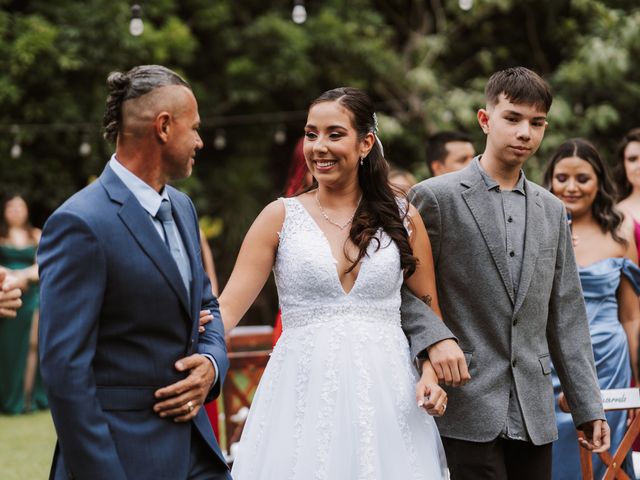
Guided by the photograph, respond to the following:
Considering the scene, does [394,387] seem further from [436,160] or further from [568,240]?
[436,160]

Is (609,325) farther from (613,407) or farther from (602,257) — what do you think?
(613,407)

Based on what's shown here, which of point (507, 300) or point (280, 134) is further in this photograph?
point (280, 134)

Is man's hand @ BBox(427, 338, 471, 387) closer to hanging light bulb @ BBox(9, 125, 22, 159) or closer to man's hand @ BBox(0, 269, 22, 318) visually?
man's hand @ BBox(0, 269, 22, 318)

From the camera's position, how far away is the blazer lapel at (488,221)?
382cm

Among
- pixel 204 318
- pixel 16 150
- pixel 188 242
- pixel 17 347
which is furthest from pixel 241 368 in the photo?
pixel 16 150

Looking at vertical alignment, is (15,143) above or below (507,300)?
above

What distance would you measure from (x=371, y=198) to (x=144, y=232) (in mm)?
1354

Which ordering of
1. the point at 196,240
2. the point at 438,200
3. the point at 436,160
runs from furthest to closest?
1. the point at 436,160
2. the point at 438,200
3. the point at 196,240

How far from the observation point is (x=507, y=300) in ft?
12.5

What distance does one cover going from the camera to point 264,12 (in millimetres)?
15984

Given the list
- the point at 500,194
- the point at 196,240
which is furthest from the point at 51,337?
the point at 500,194

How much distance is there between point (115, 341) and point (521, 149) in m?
1.91

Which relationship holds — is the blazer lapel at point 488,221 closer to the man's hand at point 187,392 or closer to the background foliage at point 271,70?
the man's hand at point 187,392

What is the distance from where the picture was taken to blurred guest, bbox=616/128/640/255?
6621 millimetres
